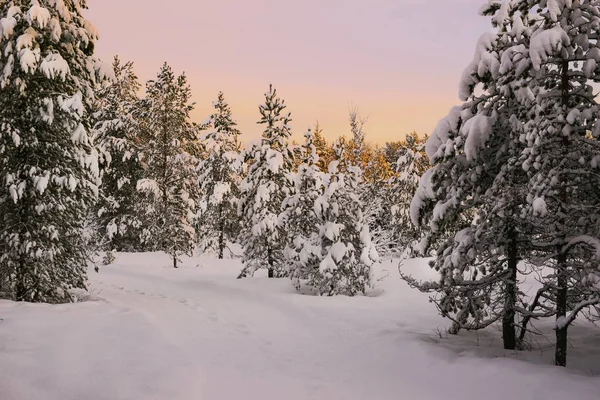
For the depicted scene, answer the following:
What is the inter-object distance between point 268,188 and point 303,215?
2532 mm

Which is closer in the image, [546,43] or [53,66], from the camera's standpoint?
[546,43]

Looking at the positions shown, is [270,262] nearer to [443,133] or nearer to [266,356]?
[266,356]

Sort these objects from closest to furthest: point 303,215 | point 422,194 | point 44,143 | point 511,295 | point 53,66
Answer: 1. point 511,295
2. point 422,194
3. point 53,66
4. point 44,143
5. point 303,215

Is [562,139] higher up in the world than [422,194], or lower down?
higher up

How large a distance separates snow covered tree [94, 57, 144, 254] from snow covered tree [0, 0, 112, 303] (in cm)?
1707

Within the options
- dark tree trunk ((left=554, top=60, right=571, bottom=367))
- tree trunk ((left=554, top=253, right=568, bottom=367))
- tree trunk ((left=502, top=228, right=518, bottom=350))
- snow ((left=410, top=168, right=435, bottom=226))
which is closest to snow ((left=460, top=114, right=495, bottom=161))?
snow ((left=410, top=168, right=435, bottom=226))

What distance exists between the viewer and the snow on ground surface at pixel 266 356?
5.64 m

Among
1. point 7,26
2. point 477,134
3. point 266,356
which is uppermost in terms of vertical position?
point 7,26

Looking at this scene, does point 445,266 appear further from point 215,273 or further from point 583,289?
point 215,273

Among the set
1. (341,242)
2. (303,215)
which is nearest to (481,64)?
(341,242)

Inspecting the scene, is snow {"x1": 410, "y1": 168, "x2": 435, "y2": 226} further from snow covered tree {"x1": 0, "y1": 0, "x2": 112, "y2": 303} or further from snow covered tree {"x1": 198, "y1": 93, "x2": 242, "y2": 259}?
snow covered tree {"x1": 198, "y1": 93, "x2": 242, "y2": 259}

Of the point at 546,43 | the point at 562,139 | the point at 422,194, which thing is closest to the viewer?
the point at 546,43

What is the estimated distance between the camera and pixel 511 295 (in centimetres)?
686

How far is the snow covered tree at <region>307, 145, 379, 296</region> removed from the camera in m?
12.9
